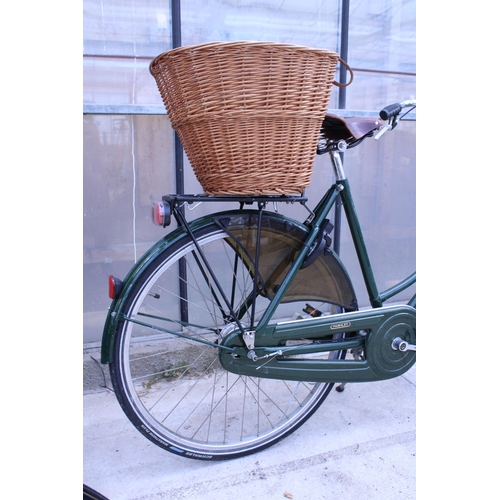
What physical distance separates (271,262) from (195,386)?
109cm

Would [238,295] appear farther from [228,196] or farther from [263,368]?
[228,196]

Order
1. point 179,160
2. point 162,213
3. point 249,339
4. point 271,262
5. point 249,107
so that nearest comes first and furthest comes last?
point 249,107
point 162,213
point 249,339
point 271,262
point 179,160

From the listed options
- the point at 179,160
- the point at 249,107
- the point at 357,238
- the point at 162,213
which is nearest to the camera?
the point at 249,107

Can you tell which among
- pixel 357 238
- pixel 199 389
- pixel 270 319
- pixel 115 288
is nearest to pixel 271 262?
pixel 270 319

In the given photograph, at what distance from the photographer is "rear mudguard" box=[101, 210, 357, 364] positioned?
1732mm

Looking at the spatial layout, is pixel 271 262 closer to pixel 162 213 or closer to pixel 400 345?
pixel 162 213

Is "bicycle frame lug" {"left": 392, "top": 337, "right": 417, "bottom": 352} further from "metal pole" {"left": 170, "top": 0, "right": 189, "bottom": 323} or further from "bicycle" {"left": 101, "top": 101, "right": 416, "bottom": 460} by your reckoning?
"metal pole" {"left": 170, "top": 0, "right": 189, "bottom": 323}

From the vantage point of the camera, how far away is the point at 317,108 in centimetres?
156

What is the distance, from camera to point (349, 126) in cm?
184

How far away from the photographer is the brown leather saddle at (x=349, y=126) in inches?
72.2

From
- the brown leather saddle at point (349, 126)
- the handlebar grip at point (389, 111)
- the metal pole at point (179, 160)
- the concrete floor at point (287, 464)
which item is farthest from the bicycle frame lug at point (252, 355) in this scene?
the handlebar grip at point (389, 111)

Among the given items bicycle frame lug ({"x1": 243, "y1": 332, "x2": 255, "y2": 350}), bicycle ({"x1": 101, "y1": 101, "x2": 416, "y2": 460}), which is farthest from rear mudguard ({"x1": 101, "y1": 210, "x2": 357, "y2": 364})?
bicycle frame lug ({"x1": 243, "y1": 332, "x2": 255, "y2": 350})

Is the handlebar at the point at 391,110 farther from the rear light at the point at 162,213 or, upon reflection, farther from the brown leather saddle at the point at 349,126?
the rear light at the point at 162,213

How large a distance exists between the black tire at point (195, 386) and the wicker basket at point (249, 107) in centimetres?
36
